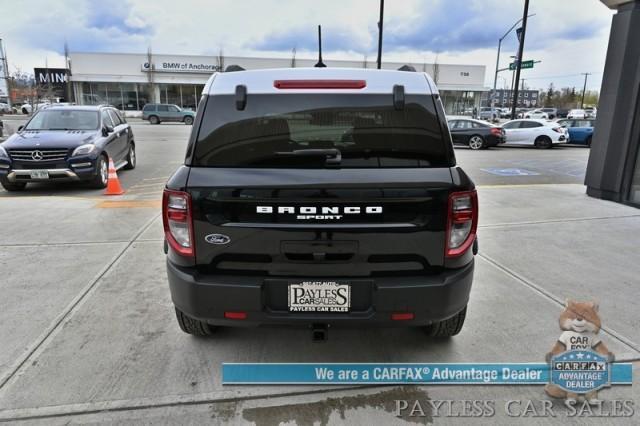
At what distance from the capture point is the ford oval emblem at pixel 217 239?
249cm

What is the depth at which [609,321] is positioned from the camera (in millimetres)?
3566

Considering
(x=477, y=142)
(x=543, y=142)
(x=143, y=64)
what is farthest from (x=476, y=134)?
(x=143, y=64)

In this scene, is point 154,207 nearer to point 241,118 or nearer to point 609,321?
point 241,118

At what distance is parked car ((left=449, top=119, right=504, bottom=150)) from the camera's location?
19.2 m

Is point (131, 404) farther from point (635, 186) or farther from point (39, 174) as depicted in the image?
point (635, 186)

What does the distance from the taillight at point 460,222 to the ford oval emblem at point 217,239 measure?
1.26 m

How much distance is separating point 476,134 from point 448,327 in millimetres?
17951

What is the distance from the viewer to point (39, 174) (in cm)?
833

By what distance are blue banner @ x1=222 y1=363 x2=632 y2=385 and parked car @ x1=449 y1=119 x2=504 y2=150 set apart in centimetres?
1736

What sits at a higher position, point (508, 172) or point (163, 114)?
point (163, 114)

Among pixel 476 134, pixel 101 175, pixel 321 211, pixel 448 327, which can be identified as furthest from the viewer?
pixel 476 134

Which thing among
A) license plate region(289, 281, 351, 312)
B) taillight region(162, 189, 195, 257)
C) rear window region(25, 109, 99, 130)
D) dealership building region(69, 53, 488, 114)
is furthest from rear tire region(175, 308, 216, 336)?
dealership building region(69, 53, 488, 114)

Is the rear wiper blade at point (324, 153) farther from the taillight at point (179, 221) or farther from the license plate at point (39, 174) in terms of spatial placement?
the license plate at point (39, 174)

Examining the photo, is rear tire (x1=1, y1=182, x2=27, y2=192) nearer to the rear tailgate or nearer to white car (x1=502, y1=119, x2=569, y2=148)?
the rear tailgate
